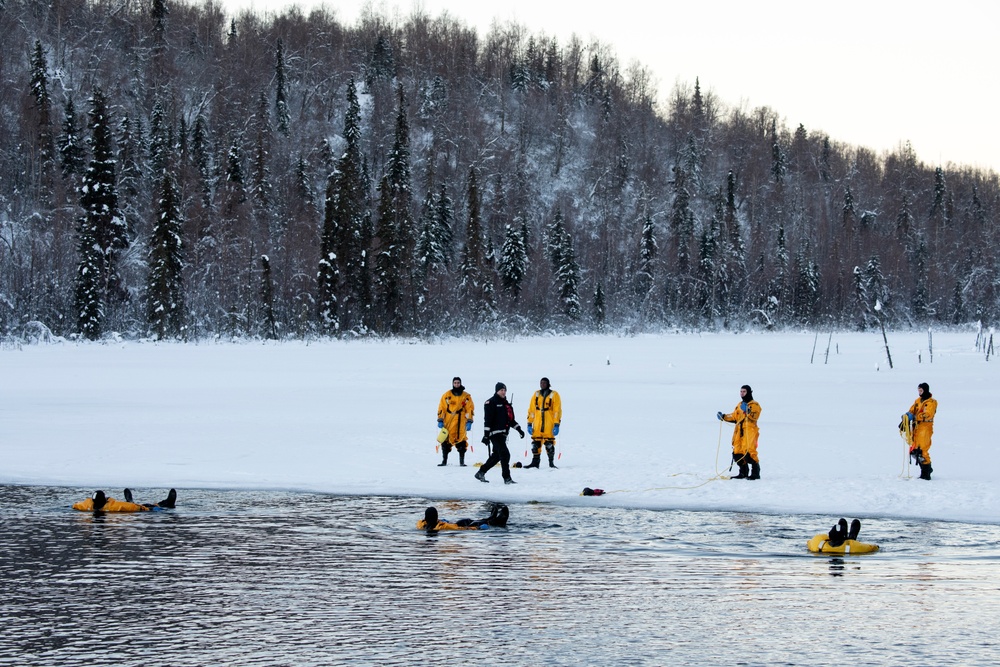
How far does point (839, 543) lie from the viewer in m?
11.0

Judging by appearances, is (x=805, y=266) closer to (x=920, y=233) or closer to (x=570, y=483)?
(x=920, y=233)

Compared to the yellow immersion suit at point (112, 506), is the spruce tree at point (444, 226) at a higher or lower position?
higher

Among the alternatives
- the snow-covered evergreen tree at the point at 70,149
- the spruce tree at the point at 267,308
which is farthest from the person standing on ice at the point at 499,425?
the snow-covered evergreen tree at the point at 70,149

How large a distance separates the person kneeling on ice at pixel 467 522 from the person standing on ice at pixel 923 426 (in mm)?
6750

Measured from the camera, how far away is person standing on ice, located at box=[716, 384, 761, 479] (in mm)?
15453

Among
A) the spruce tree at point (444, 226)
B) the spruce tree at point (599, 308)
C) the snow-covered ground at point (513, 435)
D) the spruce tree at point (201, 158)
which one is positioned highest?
the spruce tree at point (201, 158)

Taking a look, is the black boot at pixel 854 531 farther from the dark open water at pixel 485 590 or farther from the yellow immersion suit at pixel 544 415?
the yellow immersion suit at pixel 544 415

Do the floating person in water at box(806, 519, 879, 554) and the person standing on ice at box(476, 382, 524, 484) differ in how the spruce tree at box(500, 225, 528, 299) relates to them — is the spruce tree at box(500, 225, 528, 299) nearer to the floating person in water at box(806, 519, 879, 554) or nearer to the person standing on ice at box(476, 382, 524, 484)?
the person standing on ice at box(476, 382, 524, 484)

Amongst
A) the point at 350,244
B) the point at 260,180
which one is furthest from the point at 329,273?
the point at 260,180

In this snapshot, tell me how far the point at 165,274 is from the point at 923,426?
4857 cm

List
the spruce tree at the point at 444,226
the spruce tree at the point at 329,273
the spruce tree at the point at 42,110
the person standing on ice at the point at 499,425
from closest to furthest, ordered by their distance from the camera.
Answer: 1. the person standing on ice at the point at 499,425
2. the spruce tree at the point at 329,273
3. the spruce tree at the point at 42,110
4. the spruce tree at the point at 444,226

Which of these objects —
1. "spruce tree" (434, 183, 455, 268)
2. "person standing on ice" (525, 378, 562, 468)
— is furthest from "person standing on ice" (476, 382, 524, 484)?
"spruce tree" (434, 183, 455, 268)

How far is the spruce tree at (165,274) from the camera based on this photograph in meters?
56.2

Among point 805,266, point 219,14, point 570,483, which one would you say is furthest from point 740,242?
point 570,483
